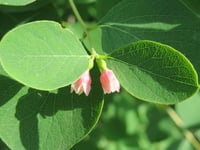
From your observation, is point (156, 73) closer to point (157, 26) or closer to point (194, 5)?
point (157, 26)

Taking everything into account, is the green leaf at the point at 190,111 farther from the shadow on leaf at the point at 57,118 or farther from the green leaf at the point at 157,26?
the shadow on leaf at the point at 57,118

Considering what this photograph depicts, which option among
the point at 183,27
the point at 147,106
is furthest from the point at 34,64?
the point at 147,106

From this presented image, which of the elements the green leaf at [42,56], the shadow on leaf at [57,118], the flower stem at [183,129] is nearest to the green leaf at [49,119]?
the shadow on leaf at [57,118]

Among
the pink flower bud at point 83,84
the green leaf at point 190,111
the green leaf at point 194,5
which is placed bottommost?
the green leaf at point 190,111

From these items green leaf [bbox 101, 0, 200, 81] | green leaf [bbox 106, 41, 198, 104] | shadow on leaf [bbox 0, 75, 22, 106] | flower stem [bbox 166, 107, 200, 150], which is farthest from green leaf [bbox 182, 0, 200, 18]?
flower stem [bbox 166, 107, 200, 150]

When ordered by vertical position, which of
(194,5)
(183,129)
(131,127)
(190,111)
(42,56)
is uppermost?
(42,56)

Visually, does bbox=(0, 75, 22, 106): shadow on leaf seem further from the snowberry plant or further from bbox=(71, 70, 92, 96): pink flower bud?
bbox=(71, 70, 92, 96): pink flower bud

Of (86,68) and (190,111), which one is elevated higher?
(86,68)

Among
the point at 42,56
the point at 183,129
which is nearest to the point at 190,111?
the point at 183,129
